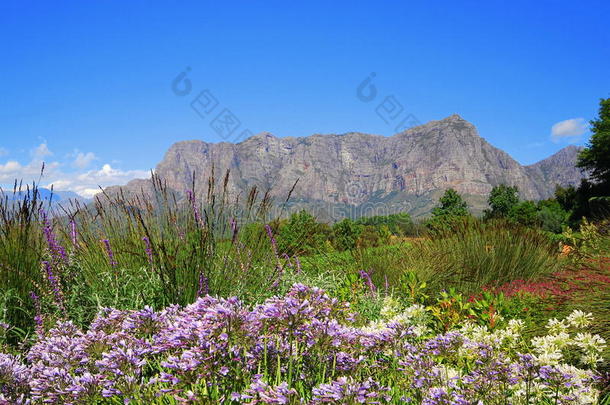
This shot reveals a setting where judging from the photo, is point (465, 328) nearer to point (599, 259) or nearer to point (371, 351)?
point (371, 351)

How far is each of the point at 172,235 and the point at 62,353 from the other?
280cm

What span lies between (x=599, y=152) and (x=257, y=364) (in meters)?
43.3

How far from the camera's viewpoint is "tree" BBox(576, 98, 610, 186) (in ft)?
121

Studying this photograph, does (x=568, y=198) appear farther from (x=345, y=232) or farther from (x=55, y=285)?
(x=55, y=285)

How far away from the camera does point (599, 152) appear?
3738 centimetres

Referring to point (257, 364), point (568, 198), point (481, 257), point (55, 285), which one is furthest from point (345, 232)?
point (568, 198)

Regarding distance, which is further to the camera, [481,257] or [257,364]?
[481,257]

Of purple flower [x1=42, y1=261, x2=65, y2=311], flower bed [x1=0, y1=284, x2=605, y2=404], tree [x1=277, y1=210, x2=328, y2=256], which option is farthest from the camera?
tree [x1=277, y1=210, x2=328, y2=256]

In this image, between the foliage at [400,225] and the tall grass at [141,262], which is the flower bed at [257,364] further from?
the foliage at [400,225]

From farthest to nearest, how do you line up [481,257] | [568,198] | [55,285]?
[568,198] < [481,257] < [55,285]

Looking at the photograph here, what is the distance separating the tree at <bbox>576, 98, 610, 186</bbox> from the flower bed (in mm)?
41379

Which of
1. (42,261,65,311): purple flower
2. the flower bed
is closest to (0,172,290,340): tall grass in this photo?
(42,261,65,311): purple flower

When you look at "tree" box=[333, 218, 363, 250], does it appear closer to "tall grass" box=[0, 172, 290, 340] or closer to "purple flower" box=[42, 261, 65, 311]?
"tall grass" box=[0, 172, 290, 340]

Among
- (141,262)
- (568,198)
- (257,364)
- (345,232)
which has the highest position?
(141,262)
